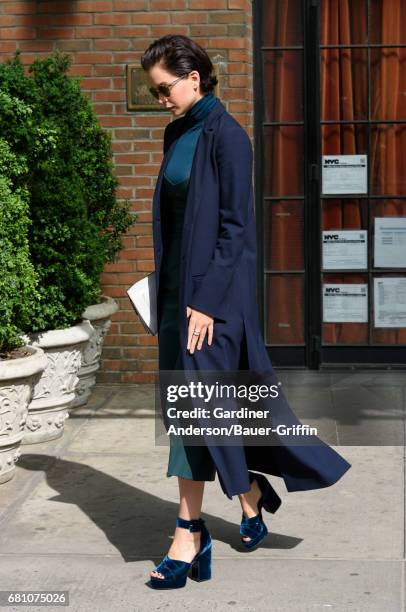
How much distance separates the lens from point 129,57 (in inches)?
318

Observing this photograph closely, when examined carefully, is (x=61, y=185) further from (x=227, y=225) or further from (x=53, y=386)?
(x=227, y=225)

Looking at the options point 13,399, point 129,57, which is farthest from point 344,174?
point 13,399

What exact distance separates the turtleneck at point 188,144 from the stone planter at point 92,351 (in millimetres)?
3001

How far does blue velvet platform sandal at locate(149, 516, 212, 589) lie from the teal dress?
7.8 inches

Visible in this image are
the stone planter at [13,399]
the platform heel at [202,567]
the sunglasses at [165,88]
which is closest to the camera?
the sunglasses at [165,88]

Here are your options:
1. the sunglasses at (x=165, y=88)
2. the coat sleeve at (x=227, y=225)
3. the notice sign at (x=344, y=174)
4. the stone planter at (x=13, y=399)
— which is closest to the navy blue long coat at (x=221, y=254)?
the coat sleeve at (x=227, y=225)

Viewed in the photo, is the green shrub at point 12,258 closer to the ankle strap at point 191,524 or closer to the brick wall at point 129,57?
the ankle strap at point 191,524

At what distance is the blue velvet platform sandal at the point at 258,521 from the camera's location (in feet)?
15.7

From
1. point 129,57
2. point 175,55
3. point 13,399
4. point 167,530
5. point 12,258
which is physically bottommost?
point 167,530

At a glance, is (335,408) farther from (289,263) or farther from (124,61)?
(124,61)

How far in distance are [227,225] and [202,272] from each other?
0.62 feet

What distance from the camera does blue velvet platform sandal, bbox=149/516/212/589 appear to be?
440cm

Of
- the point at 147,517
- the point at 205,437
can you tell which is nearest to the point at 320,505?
the point at 147,517

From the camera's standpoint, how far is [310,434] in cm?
467
